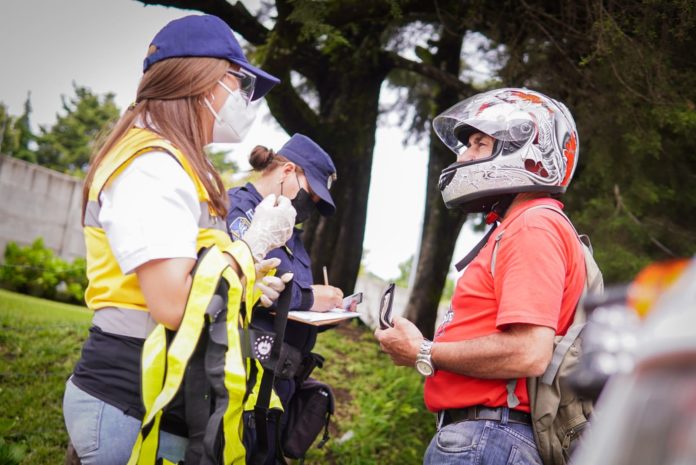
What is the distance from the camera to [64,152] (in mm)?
36250

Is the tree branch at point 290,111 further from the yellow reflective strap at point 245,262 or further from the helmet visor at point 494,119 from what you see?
the yellow reflective strap at point 245,262

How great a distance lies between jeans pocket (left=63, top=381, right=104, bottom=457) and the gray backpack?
144 centimetres

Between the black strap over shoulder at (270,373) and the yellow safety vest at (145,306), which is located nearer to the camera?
the yellow safety vest at (145,306)

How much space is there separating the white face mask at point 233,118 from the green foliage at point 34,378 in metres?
2.35

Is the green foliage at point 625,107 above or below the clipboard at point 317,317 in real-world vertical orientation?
above

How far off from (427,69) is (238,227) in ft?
19.9

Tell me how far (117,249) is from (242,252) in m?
0.41

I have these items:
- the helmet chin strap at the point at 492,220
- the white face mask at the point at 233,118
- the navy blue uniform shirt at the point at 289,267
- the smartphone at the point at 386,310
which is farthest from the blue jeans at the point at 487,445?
the white face mask at the point at 233,118

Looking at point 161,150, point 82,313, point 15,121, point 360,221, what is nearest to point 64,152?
point 15,121

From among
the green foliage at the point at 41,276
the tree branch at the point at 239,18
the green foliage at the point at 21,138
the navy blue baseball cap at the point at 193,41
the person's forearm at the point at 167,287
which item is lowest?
the green foliage at the point at 21,138

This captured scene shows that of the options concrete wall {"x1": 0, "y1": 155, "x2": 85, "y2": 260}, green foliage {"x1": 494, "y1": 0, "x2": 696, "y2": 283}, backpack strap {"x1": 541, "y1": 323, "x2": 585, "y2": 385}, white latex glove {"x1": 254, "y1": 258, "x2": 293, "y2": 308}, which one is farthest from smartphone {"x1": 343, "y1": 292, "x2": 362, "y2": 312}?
concrete wall {"x1": 0, "y1": 155, "x2": 85, "y2": 260}

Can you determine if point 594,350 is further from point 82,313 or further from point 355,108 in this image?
point 82,313

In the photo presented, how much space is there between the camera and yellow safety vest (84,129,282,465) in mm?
1953

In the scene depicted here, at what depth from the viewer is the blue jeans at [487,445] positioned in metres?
2.30
